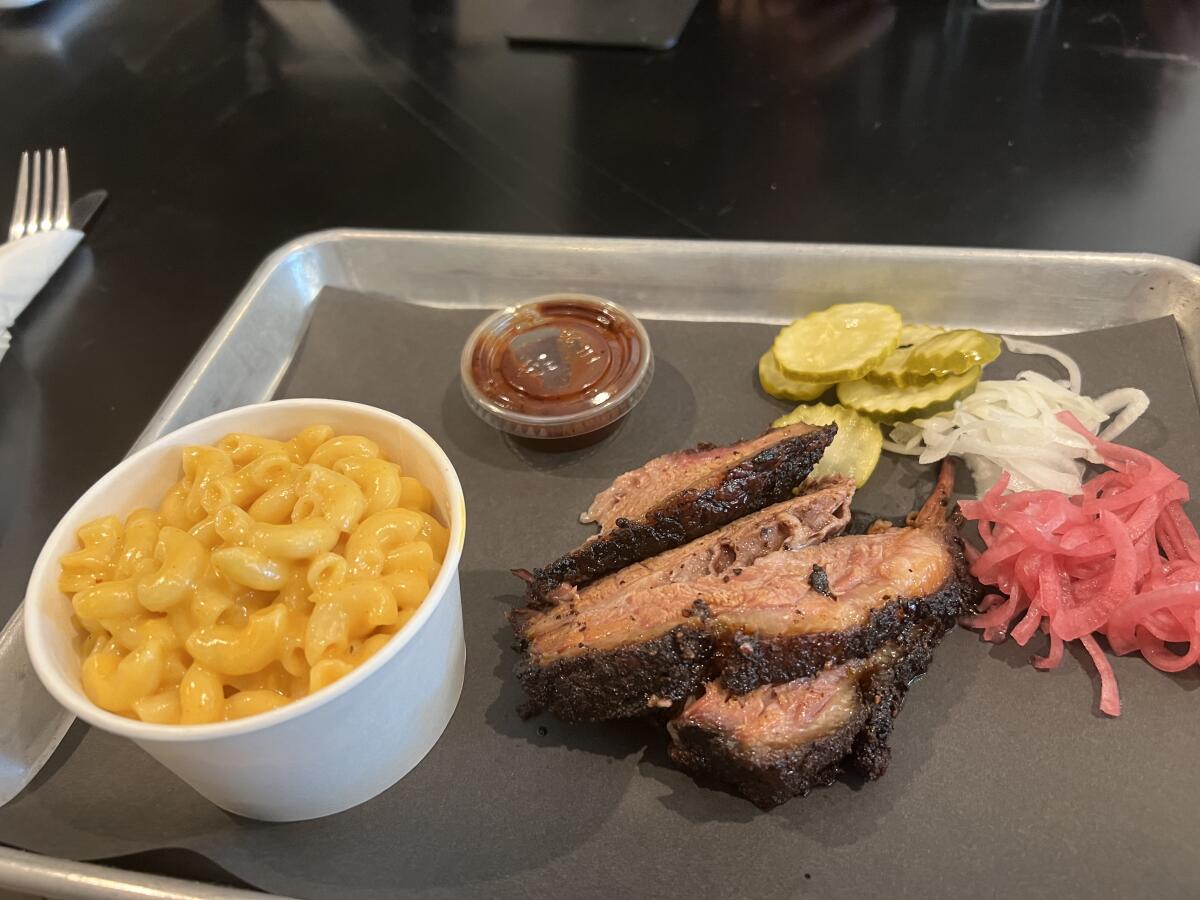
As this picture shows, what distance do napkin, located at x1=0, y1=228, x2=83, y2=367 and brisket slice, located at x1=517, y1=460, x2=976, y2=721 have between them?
2.84 metres

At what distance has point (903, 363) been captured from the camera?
3.01 m

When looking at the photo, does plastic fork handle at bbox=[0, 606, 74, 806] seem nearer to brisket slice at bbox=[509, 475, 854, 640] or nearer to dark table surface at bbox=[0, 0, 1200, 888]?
dark table surface at bbox=[0, 0, 1200, 888]

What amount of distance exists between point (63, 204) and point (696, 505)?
3.63 meters

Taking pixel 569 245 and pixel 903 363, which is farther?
pixel 569 245

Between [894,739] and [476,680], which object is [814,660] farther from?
[476,680]

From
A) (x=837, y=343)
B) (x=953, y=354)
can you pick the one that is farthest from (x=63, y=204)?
(x=953, y=354)

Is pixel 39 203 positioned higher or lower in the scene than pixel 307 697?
lower

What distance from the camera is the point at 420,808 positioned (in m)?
2.27

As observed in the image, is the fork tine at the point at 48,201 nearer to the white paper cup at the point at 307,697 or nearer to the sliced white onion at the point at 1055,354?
the white paper cup at the point at 307,697

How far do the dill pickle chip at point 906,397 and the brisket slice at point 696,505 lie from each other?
366 millimetres

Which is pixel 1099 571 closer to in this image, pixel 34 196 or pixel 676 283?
pixel 676 283

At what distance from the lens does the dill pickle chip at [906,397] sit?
9.53 feet

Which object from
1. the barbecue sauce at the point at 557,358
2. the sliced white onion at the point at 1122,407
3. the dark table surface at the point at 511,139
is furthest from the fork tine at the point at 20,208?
the sliced white onion at the point at 1122,407

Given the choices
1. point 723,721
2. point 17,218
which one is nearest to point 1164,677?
point 723,721
